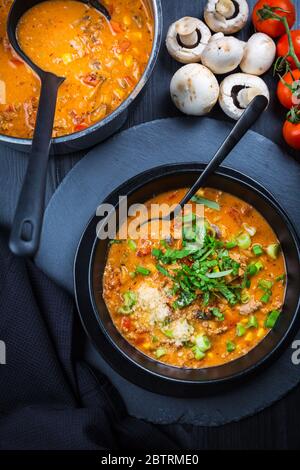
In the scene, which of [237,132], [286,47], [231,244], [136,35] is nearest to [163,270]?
[231,244]

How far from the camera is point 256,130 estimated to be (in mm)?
2871

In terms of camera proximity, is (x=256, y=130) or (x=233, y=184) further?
(x=256, y=130)

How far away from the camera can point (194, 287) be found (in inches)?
105

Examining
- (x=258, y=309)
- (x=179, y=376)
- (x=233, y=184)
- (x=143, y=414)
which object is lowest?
(x=143, y=414)

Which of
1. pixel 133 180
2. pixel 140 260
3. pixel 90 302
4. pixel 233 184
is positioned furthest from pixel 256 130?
pixel 90 302

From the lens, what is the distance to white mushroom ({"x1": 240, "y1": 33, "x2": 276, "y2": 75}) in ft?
9.11

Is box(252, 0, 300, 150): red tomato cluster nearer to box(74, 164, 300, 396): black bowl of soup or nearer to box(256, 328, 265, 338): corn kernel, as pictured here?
box(74, 164, 300, 396): black bowl of soup

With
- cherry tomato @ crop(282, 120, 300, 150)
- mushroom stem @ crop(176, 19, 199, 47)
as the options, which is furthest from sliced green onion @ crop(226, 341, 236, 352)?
mushroom stem @ crop(176, 19, 199, 47)

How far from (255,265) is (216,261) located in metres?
0.17

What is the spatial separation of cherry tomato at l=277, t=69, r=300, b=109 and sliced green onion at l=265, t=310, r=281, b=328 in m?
0.91

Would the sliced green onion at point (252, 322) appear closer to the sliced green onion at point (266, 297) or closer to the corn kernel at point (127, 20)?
the sliced green onion at point (266, 297)

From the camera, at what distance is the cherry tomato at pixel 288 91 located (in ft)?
8.93

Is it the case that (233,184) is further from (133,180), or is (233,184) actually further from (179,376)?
(179,376)

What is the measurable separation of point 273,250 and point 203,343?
502mm
